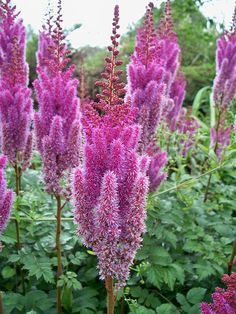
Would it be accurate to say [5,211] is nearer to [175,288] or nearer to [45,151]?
[45,151]

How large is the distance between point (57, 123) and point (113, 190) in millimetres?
791

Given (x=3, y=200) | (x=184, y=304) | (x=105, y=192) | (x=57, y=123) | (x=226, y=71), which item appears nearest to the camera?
(x=105, y=192)

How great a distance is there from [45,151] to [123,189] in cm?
76

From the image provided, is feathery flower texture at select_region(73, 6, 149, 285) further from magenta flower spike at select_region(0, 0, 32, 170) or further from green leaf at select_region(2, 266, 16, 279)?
green leaf at select_region(2, 266, 16, 279)

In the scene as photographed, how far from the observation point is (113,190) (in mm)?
1656

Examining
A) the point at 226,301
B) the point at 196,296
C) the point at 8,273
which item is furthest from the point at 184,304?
the point at 8,273

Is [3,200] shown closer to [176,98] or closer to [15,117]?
[15,117]

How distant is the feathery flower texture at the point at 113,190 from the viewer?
1701 mm

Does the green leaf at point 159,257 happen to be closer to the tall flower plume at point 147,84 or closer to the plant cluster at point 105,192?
the plant cluster at point 105,192

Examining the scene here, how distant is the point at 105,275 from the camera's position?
179cm

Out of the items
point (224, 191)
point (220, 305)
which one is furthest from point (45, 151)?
point (224, 191)

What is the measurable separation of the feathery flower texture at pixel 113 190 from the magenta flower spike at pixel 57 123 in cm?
58

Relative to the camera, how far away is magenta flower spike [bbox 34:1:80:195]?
92.8 inches

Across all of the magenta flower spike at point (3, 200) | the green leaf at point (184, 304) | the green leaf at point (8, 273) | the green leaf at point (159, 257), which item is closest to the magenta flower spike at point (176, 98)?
the green leaf at point (159, 257)
